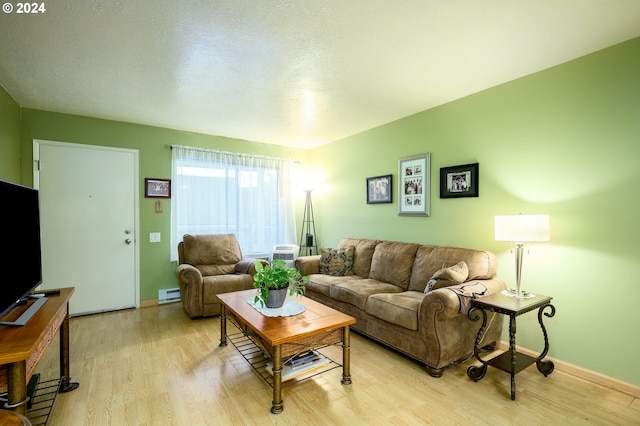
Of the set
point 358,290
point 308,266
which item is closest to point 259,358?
point 358,290

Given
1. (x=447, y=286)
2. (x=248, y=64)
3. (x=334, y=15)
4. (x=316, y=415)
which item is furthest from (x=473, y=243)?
(x=248, y=64)

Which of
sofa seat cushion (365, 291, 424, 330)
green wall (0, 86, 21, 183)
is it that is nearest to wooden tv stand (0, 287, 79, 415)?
green wall (0, 86, 21, 183)

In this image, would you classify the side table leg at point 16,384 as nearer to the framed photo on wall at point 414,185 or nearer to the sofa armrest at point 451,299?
the sofa armrest at point 451,299

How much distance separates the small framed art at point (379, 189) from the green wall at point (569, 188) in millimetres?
750

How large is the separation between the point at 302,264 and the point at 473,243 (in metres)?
2.04

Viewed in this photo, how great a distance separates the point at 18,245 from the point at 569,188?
372 cm

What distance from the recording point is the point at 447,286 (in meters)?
2.45

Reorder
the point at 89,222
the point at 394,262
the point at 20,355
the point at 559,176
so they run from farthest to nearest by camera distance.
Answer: the point at 89,222
the point at 394,262
the point at 559,176
the point at 20,355

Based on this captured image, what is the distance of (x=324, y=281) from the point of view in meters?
3.50

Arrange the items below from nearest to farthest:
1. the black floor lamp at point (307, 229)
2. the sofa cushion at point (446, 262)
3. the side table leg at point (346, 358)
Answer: the side table leg at point (346, 358), the sofa cushion at point (446, 262), the black floor lamp at point (307, 229)

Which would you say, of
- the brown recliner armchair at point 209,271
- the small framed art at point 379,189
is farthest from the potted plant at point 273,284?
the small framed art at point 379,189

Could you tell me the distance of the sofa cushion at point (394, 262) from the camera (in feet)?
10.7

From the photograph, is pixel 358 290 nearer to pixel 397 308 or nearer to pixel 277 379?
pixel 397 308

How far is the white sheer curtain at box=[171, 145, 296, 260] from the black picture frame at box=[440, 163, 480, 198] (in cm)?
264
